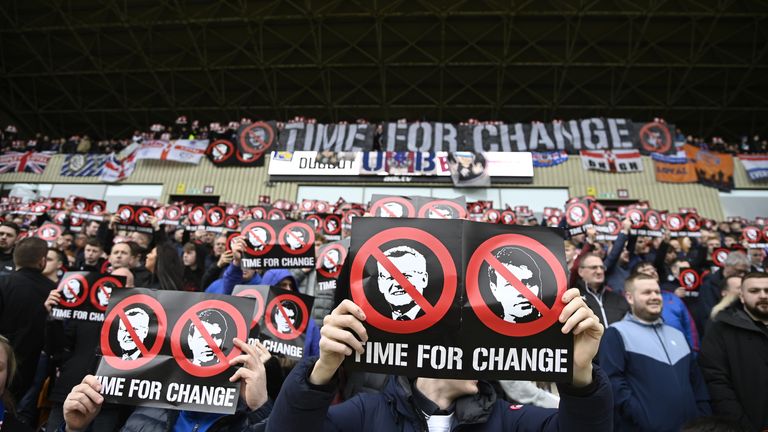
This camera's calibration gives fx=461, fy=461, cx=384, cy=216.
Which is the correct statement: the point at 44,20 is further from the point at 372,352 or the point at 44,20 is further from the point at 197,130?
the point at 372,352

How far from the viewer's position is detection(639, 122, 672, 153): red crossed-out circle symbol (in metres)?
15.4

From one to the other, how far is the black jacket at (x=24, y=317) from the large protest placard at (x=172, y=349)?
5.64 feet

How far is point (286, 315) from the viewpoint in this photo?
3.24m

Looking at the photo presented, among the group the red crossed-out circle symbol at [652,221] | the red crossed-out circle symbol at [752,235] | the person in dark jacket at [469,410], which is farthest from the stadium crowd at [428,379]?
the red crossed-out circle symbol at [752,235]

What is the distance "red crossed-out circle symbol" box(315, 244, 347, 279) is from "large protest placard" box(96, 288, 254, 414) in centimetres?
223

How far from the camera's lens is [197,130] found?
18.3 m

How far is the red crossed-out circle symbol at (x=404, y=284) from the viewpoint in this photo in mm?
1346

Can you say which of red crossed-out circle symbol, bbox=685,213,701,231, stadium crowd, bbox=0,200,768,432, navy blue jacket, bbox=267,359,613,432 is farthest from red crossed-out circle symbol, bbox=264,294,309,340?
red crossed-out circle symbol, bbox=685,213,701,231

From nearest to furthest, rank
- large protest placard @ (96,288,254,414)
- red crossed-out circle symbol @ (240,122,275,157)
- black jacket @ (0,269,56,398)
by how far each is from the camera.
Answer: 1. large protest placard @ (96,288,254,414)
2. black jacket @ (0,269,56,398)
3. red crossed-out circle symbol @ (240,122,275,157)

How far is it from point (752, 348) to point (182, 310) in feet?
11.0

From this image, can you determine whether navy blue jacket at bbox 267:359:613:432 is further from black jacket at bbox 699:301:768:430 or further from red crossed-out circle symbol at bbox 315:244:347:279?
red crossed-out circle symbol at bbox 315:244:347:279

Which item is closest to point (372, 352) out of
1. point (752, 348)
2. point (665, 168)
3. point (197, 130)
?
point (752, 348)

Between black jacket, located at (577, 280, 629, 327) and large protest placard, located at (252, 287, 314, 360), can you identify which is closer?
large protest placard, located at (252, 287, 314, 360)

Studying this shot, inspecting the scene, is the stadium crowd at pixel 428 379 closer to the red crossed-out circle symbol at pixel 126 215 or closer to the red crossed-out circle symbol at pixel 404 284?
the red crossed-out circle symbol at pixel 404 284
